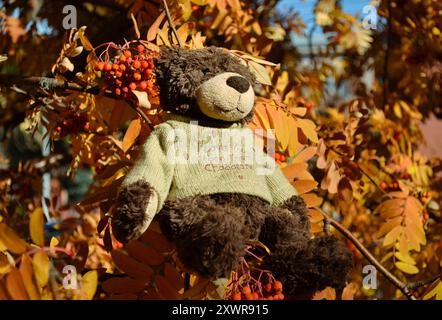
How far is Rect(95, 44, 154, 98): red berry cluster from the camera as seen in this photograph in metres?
1.34

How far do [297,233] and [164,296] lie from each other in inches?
10.6

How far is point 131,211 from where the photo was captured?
3.49 ft

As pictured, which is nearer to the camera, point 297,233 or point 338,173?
point 297,233

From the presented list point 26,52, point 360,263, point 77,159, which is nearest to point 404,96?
point 360,263

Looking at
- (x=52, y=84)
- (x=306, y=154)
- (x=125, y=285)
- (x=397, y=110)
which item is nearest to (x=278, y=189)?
(x=125, y=285)

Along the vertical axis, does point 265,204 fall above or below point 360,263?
above

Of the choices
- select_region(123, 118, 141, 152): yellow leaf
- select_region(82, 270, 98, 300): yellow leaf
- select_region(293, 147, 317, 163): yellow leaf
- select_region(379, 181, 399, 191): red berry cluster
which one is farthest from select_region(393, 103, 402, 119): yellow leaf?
select_region(82, 270, 98, 300): yellow leaf

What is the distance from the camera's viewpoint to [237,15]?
97.0 inches

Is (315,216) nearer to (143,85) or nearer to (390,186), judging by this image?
(143,85)

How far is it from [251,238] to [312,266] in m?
0.13

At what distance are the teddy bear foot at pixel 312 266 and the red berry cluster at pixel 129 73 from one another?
46 centimetres

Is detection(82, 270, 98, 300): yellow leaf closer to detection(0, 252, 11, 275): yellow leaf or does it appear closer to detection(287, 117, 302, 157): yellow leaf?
detection(0, 252, 11, 275): yellow leaf
